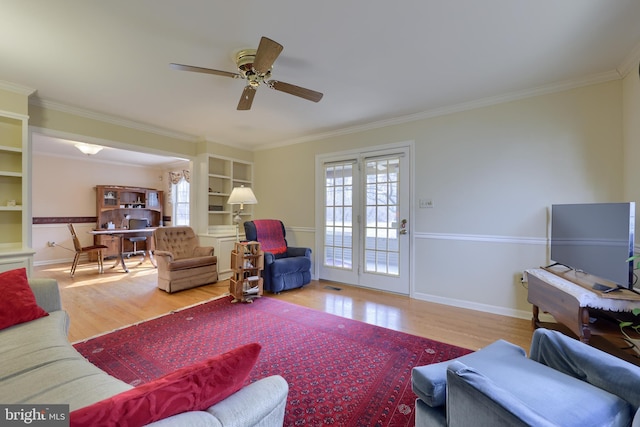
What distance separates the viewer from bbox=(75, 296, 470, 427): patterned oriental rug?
1688mm

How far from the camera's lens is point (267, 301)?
11.8 feet

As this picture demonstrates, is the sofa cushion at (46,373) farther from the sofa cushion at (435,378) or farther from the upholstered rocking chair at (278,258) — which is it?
the upholstered rocking chair at (278,258)

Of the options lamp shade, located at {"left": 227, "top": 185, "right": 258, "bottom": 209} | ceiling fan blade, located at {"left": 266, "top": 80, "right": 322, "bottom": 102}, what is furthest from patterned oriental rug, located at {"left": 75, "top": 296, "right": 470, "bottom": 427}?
ceiling fan blade, located at {"left": 266, "top": 80, "right": 322, "bottom": 102}

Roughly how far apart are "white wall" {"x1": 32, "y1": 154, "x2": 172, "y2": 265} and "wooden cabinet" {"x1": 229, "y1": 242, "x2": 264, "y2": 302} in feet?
17.4

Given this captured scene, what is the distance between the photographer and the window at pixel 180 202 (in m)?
7.45

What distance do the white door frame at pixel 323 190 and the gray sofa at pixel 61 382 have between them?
3201 mm

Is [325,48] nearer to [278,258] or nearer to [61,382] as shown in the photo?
[61,382]

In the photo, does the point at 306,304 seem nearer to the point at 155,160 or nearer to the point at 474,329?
the point at 474,329

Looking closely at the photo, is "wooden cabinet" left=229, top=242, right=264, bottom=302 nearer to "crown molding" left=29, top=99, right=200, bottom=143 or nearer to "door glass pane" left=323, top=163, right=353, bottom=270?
"door glass pane" left=323, top=163, right=353, bottom=270

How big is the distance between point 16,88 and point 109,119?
94cm

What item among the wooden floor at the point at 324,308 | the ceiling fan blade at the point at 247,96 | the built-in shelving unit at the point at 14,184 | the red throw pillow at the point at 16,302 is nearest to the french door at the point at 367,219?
the wooden floor at the point at 324,308

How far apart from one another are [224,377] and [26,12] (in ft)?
8.97

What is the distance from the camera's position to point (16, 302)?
1.77 m

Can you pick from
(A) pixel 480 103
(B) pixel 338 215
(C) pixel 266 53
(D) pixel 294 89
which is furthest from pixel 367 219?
(C) pixel 266 53
